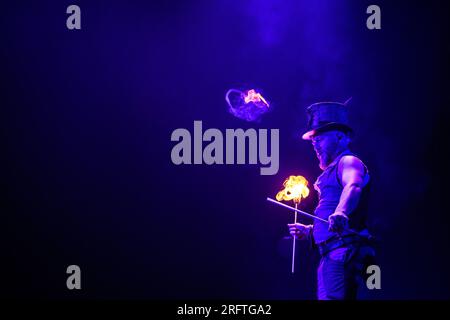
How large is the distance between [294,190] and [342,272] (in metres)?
0.66

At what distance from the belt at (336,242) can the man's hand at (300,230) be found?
12cm

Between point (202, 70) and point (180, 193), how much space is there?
91 cm

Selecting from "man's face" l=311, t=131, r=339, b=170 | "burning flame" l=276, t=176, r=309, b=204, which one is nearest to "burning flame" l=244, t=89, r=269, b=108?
"man's face" l=311, t=131, r=339, b=170

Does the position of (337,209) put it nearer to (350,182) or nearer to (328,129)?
(350,182)

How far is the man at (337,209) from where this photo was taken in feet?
11.6

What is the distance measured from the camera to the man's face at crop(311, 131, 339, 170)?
370 centimetres

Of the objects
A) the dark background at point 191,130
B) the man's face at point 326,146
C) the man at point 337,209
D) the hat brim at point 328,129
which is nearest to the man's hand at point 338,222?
the man at point 337,209

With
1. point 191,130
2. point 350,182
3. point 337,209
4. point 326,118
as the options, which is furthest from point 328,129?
point 191,130

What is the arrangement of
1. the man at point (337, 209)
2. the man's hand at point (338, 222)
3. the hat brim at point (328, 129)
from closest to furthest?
1. the man's hand at point (338, 222)
2. the man at point (337, 209)
3. the hat brim at point (328, 129)

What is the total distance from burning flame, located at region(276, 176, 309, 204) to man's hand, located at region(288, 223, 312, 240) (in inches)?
6.9

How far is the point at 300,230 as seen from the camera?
364 cm

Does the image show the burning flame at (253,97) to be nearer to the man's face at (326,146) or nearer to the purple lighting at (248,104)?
the purple lighting at (248,104)

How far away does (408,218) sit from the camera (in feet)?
12.1

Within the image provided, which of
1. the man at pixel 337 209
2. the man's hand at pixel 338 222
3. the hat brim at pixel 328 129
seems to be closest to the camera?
the man's hand at pixel 338 222
